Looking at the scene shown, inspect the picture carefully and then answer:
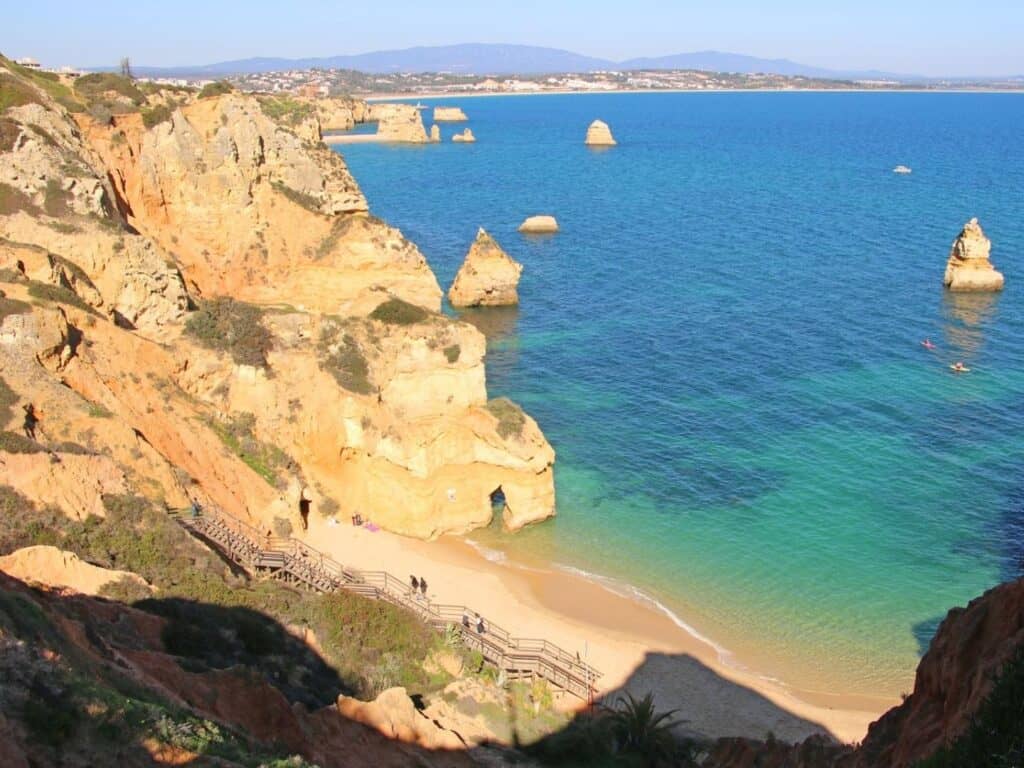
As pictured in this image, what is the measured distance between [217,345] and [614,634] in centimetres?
1834

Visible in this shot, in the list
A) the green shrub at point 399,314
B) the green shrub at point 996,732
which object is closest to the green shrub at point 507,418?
the green shrub at point 399,314

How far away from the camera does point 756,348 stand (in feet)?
187

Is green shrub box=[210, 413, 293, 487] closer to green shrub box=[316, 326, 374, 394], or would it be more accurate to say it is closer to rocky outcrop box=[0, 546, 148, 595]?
green shrub box=[316, 326, 374, 394]

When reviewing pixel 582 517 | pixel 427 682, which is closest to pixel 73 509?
pixel 427 682

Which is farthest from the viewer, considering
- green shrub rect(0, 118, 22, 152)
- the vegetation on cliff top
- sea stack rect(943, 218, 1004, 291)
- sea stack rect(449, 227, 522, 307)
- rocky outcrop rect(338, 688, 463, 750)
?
sea stack rect(943, 218, 1004, 291)

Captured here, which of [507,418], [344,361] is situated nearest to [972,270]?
[507,418]

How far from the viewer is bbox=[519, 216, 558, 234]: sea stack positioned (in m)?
93.5

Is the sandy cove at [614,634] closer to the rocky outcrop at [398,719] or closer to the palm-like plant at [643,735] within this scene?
the palm-like plant at [643,735]

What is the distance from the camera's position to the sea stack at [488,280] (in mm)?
68500

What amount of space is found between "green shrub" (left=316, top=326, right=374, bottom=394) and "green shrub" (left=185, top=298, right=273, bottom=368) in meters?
2.15

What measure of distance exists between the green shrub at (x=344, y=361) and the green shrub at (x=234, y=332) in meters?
2.15

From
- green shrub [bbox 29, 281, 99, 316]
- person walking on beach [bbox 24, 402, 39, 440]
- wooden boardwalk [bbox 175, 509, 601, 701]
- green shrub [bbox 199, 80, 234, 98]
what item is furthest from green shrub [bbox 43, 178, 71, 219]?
wooden boardwalk [bbox 175, 509, 601, 701]

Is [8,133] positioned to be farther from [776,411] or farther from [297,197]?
[776,411]

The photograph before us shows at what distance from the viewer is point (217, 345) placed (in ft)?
119
